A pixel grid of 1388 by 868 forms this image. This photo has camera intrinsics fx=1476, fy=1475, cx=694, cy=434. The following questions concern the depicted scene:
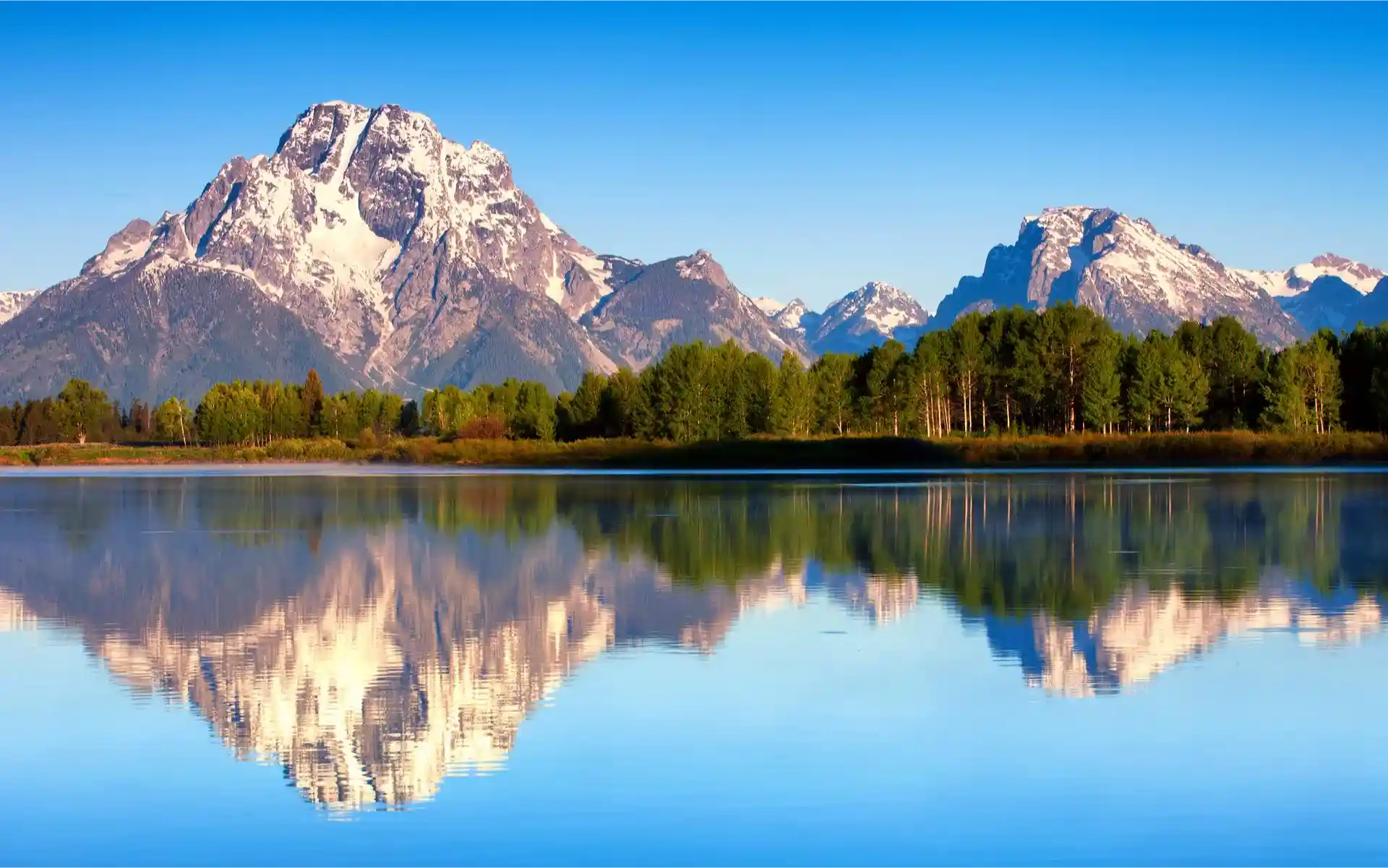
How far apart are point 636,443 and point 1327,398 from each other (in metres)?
58.5

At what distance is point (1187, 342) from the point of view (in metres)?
131

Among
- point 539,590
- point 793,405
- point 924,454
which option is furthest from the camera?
point 793,405

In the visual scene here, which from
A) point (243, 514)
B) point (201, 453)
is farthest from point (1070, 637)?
point (201, 453)

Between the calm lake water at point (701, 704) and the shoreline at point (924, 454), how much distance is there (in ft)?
234

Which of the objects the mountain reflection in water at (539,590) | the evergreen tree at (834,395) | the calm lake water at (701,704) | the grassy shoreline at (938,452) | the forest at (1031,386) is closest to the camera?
the calm lake water at (701,704)

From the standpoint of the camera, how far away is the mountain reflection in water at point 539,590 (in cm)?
1816

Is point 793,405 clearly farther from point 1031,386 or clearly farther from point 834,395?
point 1031,386

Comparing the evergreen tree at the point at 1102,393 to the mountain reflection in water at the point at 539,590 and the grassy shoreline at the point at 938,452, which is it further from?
the mountain reflection in water at the point at 539,590

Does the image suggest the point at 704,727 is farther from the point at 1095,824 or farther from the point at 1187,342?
the point at 1187,342

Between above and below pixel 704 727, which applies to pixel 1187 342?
above

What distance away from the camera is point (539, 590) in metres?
29.5

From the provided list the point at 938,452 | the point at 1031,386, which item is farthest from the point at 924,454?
the point at 1031,386

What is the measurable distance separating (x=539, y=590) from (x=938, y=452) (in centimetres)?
8975

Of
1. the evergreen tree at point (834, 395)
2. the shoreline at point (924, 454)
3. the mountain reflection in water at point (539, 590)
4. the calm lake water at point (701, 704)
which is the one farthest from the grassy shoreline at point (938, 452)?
the calm lake water at point (701, 704)
